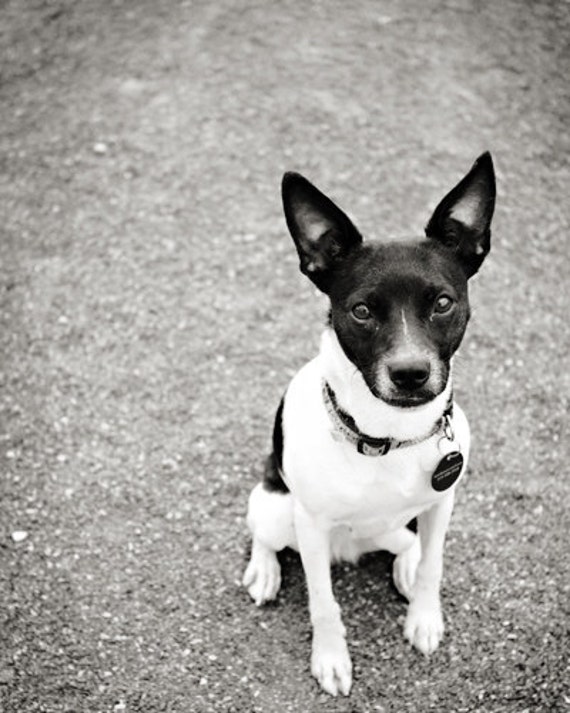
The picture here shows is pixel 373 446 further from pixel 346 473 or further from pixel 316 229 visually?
pixel 316 229

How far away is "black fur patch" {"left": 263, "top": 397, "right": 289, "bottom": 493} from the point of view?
3.69 metres

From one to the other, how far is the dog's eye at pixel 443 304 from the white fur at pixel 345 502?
35 cm

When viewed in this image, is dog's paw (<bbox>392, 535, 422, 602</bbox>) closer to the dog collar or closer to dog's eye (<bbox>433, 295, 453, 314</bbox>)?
the dog collar

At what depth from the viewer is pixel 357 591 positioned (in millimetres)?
4203

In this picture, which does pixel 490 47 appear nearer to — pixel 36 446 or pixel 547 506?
pixel 547 506

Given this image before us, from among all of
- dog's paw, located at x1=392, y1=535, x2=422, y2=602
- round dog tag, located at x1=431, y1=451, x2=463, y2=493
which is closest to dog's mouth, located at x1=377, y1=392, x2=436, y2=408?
round dog tag, located at x1=431, y1=451, x2=463, y2=493

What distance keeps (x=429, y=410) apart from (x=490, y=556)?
1.39 meters

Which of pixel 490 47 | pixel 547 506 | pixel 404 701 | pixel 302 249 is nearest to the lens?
pixel 302 249

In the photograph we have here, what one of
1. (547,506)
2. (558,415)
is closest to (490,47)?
(558,415)

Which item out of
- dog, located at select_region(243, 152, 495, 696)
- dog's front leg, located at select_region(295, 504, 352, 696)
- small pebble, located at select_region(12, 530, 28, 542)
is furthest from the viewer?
small pebble, located at select_region(12, 530, 28, 542)

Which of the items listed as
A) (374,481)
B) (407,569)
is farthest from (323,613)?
(374,481)

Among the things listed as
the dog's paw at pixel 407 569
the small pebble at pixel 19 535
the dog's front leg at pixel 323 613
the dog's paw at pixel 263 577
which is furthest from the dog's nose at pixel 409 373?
the small pebble at pixel 19 535

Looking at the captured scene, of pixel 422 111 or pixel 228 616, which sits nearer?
pixel 228 616

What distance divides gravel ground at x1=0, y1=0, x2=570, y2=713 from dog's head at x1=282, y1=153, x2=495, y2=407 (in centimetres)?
163
